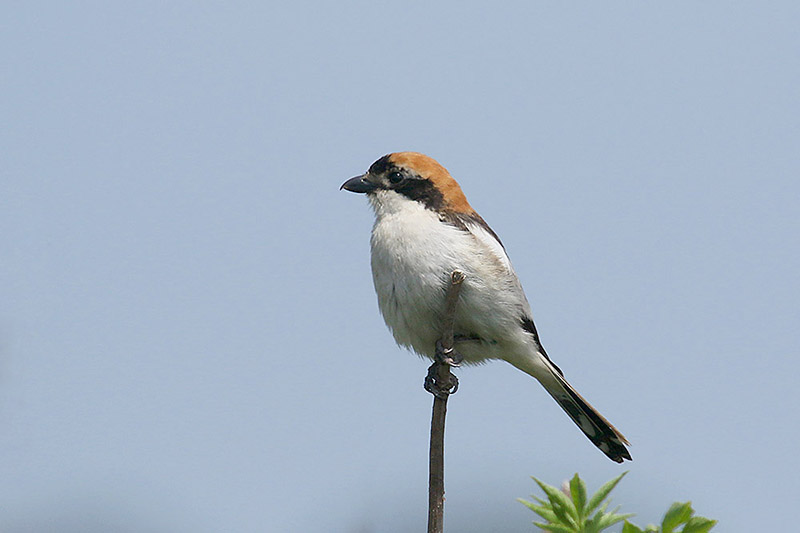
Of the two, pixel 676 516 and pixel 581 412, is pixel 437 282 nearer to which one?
pixel 581 412

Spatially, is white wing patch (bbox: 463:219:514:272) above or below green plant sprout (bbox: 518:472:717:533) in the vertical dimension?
above

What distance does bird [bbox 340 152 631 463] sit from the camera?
3.65 meters

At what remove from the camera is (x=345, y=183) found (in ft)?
13.9

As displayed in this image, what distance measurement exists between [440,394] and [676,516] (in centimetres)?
203

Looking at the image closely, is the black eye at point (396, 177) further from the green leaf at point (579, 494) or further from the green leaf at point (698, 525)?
the green leaf at point (698, 525)

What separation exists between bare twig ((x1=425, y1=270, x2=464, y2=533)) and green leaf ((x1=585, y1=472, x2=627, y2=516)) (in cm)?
62

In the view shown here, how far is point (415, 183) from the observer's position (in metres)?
4.06

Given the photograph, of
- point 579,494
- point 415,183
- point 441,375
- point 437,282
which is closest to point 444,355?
point 441,375

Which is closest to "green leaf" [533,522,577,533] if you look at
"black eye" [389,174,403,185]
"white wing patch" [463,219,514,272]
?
"white wing patch" [463,219,514,272]

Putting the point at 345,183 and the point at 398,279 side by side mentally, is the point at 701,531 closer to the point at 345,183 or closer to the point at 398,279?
the point at 398,279

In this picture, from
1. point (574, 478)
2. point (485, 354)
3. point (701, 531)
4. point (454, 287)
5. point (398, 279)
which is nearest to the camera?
point (701, 531)

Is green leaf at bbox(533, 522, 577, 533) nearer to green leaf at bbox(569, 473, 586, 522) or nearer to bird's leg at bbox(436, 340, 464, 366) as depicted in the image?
green leaf at bbox(569, 473, 586, 522)

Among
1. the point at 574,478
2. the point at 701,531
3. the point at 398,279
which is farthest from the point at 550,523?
the point at 398,279

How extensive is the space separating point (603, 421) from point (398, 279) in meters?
1.36
